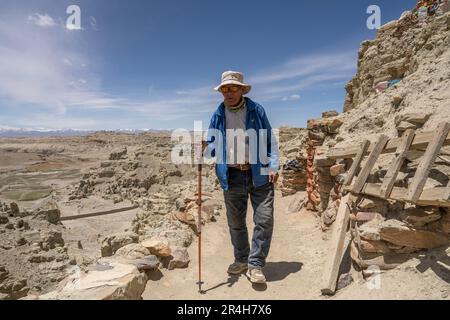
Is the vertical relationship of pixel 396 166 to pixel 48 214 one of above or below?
above

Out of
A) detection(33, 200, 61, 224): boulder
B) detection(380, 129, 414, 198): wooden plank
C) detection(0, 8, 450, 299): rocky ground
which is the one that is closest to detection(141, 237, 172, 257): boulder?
detection(0, 8, 450, 299): rocky ground

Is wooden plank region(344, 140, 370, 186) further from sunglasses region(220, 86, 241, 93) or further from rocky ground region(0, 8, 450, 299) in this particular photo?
sunglasses region(220, 86, 241, 93)

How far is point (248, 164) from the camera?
12.6 ft

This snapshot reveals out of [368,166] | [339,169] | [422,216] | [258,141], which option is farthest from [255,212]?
[339,169]

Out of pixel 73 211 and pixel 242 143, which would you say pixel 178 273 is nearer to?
pixel 242 143

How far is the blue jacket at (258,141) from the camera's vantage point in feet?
12.4

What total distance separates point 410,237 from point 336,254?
2.71 ft

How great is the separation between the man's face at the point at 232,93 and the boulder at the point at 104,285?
2339 mm

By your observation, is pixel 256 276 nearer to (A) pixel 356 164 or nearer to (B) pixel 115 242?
(A) pixel 356 164

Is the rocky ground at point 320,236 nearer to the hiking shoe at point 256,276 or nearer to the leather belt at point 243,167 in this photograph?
the hiking shoe at point 256,276

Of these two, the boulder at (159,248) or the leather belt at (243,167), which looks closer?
the leather belt at (243,167)

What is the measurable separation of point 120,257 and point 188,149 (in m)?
30.4

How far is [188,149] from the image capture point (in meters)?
34.5

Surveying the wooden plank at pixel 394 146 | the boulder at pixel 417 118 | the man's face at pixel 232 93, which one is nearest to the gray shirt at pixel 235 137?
the man's face at pixel 232 93
